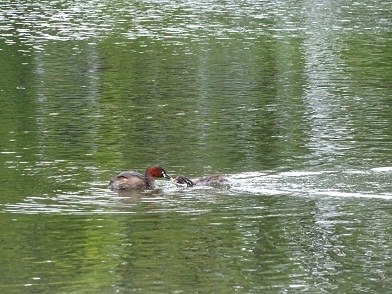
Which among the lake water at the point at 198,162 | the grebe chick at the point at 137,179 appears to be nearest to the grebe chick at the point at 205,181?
the lake water at the point at 198,162

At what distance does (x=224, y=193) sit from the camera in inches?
609

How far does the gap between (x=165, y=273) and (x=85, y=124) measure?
10.6 metres

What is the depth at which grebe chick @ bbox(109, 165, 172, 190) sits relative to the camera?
15.7m

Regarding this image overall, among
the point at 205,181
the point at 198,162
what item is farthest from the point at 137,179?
the point at 198,162

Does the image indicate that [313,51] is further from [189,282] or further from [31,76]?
[189,282]

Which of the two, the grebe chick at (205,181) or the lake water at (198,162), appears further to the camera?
the grebe chick at (205,181)

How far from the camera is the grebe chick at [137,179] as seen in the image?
15742 millimetres

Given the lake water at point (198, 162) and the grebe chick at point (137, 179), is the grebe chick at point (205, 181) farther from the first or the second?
the grebe chick at point (137, 179)

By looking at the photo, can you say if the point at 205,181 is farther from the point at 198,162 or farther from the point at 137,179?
the point at 198,162

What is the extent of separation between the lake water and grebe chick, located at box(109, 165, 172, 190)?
0.59ft

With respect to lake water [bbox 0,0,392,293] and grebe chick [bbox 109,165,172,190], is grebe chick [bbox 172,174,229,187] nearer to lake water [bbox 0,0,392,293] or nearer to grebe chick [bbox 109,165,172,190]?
lake water [bbox 0,0,392,293]

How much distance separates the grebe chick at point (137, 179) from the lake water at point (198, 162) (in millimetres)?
180

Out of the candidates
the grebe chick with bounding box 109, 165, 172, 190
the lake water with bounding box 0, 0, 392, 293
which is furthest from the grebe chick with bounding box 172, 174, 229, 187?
the grebe chick with bounding box 109, 165, 172, 190

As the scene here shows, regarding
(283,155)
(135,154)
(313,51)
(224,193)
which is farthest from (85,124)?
(313,51)
